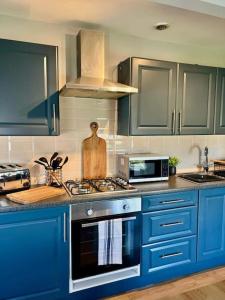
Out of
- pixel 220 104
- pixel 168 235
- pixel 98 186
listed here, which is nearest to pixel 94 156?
pixel 98 186

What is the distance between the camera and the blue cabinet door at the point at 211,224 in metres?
2.29

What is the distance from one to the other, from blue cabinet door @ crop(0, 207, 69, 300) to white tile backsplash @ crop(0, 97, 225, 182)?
2.00 ft

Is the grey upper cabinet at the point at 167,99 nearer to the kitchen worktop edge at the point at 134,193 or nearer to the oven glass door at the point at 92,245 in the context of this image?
the kitchen worktop edge at the point at 134,193

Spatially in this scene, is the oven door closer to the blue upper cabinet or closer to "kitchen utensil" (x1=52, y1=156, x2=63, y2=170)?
"kitchen utensil" (x1=52, y1=156, x2=63, y2=170)

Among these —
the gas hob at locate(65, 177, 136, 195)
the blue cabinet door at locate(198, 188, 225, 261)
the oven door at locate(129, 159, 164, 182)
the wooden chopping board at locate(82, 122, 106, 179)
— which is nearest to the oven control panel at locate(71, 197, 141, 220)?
the gas hob at locate(65, 177, 136, 195)

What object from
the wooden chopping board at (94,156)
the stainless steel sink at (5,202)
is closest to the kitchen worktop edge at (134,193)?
the stainless steel sink at (5,202)

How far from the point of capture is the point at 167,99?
7.86 feet

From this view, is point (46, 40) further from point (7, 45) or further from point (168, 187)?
point (168, 187)

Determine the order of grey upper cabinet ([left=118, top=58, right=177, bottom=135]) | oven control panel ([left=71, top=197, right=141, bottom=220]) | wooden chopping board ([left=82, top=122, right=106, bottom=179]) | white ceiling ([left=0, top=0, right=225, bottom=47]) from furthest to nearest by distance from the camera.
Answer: wooden chopping board ([left=82, top=122, right=106, bottom=179]) < grey upper cabinet ([left=118, top=58, right=177, bottom=135]) < oven control panel ([left=71, top=197, right=141, bottom=220]) < white ceiling ([left=0, top=0, right=225, bottom=47])

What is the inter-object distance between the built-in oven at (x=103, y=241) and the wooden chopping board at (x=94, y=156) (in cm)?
59

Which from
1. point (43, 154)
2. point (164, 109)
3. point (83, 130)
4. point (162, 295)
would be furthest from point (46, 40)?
point (162, 295)

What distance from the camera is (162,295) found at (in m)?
2.07

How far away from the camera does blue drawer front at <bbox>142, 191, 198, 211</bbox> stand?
206 centimetres

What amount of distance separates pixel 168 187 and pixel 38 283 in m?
1.29
